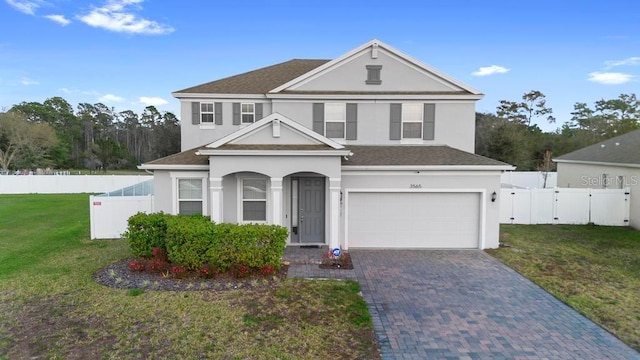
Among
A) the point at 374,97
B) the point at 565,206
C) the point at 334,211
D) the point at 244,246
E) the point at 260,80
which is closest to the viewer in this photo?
the point at 244,246

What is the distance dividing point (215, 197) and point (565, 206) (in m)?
15.6

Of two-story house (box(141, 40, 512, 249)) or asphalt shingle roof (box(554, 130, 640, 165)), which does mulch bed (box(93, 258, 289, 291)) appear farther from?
asphalt shingle roof (box(554, 130, 640, 165))

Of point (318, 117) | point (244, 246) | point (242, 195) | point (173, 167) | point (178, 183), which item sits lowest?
point (244, 246)

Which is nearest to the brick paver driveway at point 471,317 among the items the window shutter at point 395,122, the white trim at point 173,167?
the window shutter at point 395,122

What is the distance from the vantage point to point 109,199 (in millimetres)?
13602

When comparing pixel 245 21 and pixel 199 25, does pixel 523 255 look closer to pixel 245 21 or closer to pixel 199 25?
Answer: pixel 245 21

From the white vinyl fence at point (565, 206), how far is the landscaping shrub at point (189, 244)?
13.8 meters

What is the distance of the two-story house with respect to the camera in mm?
11133

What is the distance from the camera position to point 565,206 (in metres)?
16.5

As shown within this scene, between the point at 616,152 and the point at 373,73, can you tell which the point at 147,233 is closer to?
the point at 373,73

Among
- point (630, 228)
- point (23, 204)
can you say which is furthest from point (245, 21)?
point (630, 228)

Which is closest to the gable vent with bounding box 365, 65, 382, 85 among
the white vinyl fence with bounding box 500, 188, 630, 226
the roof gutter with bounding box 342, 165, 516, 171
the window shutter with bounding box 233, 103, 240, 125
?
the roof gutter with bounding box 342, 165, 516, 171

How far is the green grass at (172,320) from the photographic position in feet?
18.5

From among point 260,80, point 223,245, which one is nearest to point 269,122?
point 223,245
